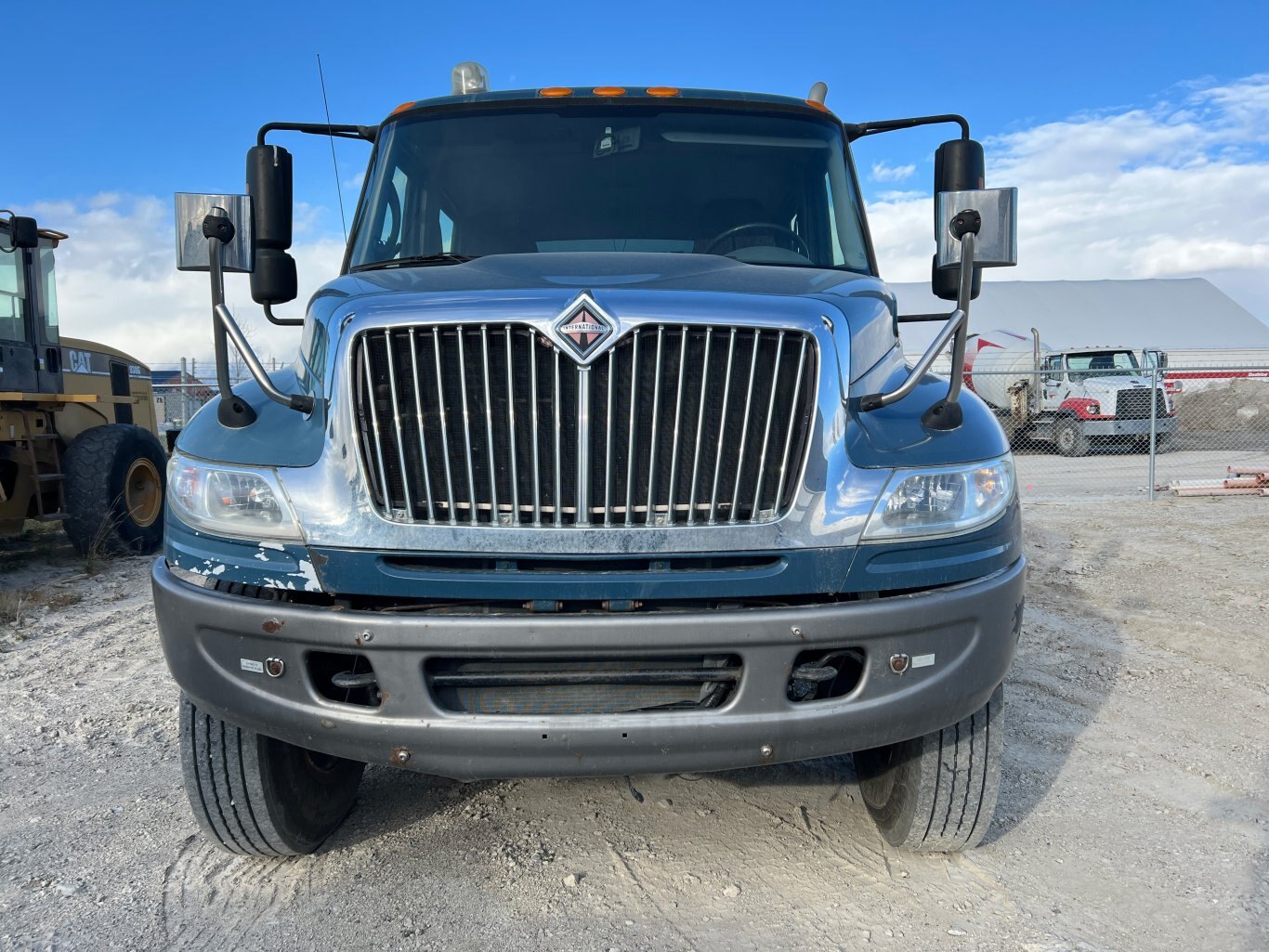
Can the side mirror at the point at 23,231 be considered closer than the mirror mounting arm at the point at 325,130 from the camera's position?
No

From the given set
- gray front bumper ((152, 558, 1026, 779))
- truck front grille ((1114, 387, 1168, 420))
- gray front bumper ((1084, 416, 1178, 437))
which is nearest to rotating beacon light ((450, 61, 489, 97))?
gray front bumper ((152, 558, 1026, 779))

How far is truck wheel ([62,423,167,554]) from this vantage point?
754 cm

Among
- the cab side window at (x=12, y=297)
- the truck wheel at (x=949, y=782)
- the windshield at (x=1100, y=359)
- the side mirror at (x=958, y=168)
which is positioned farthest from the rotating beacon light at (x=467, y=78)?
the windshield at (x=1100, y=359)

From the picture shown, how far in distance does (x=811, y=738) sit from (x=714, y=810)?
3.70 ft

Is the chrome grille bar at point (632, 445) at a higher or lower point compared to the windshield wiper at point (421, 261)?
lower

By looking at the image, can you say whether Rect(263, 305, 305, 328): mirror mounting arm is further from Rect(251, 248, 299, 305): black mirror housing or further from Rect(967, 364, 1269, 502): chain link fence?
Rect(967, 364, 1269, 502): chain link fence

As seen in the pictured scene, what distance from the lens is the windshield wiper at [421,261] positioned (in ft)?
10.2

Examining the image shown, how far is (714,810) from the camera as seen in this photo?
3.22 m

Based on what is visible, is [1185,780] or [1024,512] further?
[1024,512]

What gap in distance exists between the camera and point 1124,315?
1433 inches

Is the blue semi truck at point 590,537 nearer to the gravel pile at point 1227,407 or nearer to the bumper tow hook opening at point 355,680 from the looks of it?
the bumper tow hook opening at point 355,680

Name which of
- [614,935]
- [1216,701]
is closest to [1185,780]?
[1216,701]

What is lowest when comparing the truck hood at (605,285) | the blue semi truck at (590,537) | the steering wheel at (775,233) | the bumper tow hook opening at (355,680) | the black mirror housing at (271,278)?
the bumper tow hook opening at (355,680)

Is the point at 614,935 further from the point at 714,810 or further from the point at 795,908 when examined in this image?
the point at 714,810
